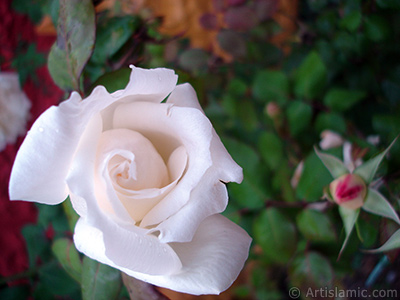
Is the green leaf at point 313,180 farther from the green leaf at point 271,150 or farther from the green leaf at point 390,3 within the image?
the green leaf at point 390,3

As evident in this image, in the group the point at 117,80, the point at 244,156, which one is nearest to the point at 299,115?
the point at 244,156

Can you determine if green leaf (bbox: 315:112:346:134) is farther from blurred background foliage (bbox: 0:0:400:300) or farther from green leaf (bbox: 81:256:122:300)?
green leaf (bbox: 81:256:122:300)

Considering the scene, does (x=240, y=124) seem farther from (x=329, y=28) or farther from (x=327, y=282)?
(x=327, y=282)

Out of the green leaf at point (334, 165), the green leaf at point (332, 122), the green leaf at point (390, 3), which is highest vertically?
the green leaf at point (390, 3)

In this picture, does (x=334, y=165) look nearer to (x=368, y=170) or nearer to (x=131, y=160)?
(x=368, y=170)

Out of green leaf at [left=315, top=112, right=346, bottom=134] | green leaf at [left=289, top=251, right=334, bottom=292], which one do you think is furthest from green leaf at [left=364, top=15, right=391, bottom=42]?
green leaf at [left=289, top=251, right=334, bottom=292]

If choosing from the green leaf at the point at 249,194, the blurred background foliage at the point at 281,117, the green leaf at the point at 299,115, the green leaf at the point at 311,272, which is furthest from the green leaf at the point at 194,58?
the green leaf at the point at 311,272

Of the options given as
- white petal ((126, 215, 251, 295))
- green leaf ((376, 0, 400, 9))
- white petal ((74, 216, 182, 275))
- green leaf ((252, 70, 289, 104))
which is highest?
green leaf ((376, 0, 400, 9))
